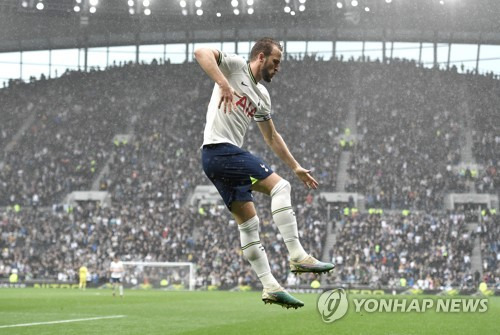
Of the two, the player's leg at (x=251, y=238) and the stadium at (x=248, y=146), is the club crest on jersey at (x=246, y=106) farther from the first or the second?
the stadium at (x=248, y=146)

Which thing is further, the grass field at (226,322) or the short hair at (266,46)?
the grass field at (226,322)

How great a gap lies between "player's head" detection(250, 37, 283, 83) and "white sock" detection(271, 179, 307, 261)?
114 centimetres

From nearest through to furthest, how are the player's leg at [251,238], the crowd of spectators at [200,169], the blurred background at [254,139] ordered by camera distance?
the player's leg at [251,238] → the crowd of spectators at [200,169] → the blurred background at [254,139]

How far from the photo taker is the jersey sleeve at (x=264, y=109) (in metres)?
8.10

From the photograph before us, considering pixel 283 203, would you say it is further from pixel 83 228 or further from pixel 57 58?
pixel 57 58

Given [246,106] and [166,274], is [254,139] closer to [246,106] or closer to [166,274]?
[166,274]

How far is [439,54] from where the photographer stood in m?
59.0

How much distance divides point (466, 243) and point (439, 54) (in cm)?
2129

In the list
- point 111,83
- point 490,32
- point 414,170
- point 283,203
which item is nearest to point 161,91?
point 111,83

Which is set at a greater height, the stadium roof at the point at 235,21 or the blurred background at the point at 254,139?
the stadium roof at the point at 235,21

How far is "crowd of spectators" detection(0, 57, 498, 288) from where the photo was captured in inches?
1693

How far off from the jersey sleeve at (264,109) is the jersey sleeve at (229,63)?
43cm

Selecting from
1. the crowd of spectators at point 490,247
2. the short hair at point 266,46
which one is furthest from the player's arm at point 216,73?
the crowd of spectators at point 490,247

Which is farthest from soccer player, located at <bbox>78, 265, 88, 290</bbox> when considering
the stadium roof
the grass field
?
the grass field
